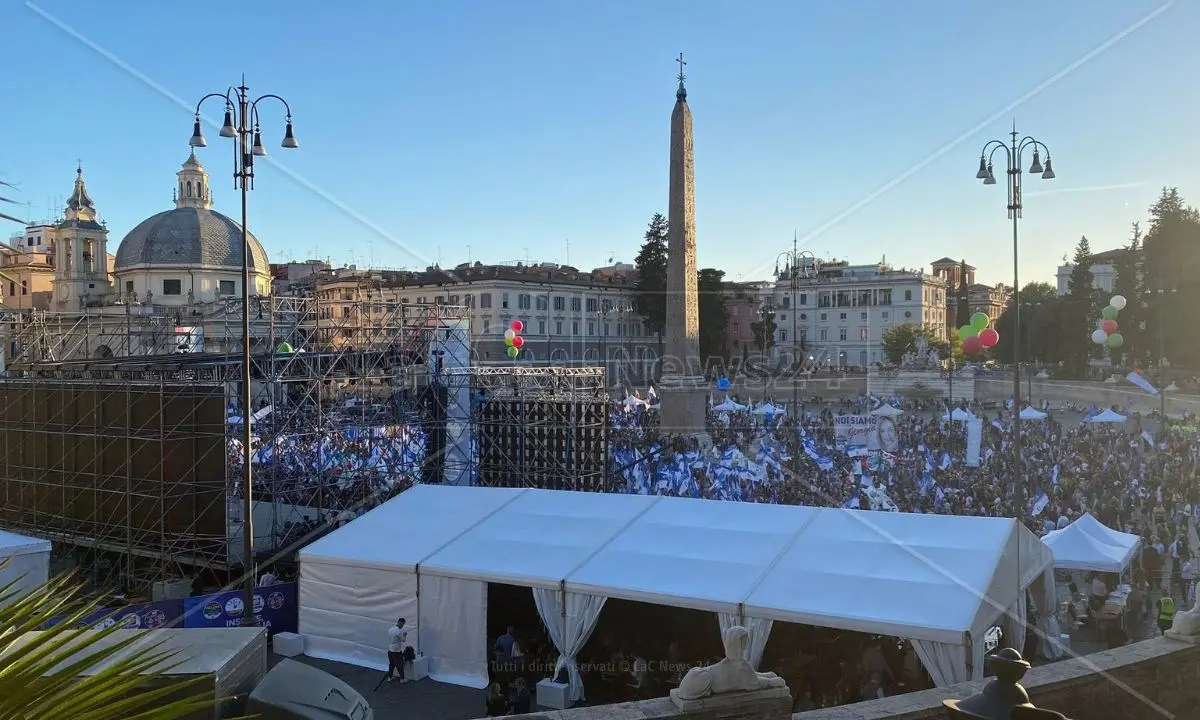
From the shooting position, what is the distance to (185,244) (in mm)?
49969

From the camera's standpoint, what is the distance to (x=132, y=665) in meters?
2.05

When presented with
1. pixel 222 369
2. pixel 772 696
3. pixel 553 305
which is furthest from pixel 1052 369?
pixel 772 696

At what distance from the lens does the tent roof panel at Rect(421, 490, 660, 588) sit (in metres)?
9.77

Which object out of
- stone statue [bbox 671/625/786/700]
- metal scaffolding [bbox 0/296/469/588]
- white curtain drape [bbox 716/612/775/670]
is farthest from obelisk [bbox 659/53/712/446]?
stone statue [bbox 671/625/786/700]

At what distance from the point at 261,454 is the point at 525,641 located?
7.42 metres

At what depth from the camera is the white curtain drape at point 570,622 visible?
9281 mm

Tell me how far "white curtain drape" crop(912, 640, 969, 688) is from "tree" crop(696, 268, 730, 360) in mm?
50046

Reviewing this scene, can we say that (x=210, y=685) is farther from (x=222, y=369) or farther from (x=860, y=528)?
(x=222, y=369)

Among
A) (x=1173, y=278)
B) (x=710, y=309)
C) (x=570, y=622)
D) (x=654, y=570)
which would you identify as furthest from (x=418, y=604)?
(x=710, y=309)

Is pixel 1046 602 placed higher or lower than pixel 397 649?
higher

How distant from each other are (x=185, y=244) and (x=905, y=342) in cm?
4743

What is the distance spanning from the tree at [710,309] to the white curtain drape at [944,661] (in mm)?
50046

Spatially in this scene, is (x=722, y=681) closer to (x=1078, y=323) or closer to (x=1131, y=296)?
(x=1131, y=296)

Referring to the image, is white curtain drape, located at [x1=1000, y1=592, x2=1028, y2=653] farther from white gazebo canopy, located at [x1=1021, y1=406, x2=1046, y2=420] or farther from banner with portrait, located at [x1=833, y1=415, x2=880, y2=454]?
white gazebo canopy, located at [x1=1021, y1=406, x2=1046, y2=420]
